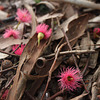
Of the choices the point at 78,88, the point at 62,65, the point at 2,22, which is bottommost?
the point at 78,88

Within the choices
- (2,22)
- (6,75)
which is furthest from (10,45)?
(2,22)

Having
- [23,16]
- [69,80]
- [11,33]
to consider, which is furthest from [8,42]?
[69,80]

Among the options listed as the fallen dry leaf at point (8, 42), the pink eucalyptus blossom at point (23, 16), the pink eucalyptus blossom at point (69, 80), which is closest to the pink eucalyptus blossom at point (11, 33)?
the fallen dry leaf at point (8, 42)

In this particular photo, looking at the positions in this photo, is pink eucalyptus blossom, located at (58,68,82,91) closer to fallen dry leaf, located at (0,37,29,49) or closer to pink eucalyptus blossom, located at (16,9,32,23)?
fallen dry leaf, located at (0,37,29,49)

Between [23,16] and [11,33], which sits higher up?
[23,16]

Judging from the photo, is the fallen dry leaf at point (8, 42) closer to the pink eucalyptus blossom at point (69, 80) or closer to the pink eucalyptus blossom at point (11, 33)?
the pink eucalyptus blossom at point (11, 33)

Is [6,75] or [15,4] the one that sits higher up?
[15,4]

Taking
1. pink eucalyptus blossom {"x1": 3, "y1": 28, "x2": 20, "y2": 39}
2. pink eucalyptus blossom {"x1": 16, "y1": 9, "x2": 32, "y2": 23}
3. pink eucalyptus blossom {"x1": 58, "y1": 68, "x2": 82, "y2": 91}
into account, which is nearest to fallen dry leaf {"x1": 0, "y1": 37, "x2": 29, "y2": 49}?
pink eucalyptus blossom {"x1": 3, "y1": 28, "x2": 20, "y2": 39}

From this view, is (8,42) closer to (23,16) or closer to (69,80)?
(23,16)

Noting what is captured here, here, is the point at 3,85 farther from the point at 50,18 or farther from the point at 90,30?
the point at 90,30

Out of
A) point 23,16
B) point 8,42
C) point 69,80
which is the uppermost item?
point 23,16

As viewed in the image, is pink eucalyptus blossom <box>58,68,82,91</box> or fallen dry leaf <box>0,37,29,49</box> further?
fallen dry leaf <box>0,37,29,49</box>
